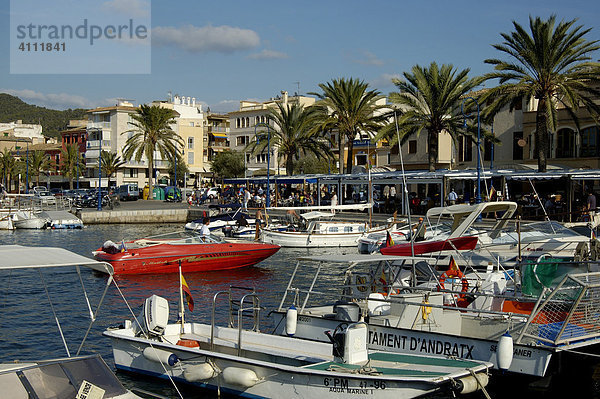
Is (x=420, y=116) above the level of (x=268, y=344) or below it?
above

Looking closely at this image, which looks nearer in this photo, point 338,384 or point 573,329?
point 338,384

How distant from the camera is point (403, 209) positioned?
149 ft

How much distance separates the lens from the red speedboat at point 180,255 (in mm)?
26719

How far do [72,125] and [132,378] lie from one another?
421 feet

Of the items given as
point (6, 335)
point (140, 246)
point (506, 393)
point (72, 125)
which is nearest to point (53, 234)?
point (140, 246)

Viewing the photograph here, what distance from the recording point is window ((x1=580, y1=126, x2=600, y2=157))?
174 ft

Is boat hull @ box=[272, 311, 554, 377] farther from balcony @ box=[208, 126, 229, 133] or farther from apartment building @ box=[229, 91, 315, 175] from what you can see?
balcony @ box=[208, 126, 229, 133]

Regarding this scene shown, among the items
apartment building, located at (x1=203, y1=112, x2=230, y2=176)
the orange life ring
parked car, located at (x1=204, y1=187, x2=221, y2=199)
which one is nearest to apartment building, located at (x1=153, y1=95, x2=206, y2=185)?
apartment building, located at (x1=203, y1=112, x2=230, y2=176)

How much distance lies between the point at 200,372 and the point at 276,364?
1526 mm

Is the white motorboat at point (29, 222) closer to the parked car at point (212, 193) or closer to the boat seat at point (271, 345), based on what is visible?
the parked car at point (212, 193)

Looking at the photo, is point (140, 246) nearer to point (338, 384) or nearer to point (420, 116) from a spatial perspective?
point (338, 384)

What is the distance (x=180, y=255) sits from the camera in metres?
27.2

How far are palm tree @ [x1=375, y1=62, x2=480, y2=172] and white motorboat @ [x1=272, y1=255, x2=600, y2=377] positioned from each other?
28.2 metres

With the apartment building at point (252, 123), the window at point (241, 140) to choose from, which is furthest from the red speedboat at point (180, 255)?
the window at point (241, 140)
